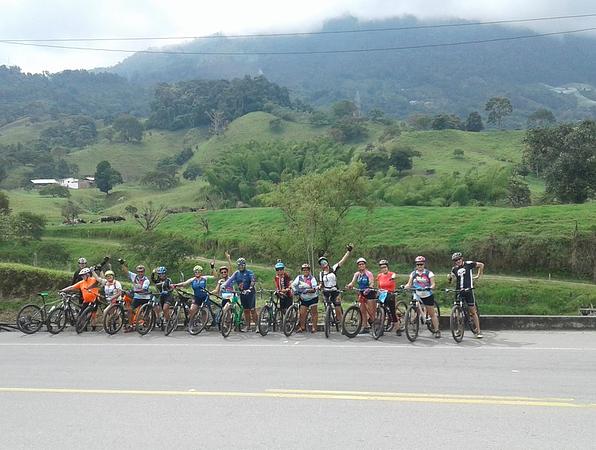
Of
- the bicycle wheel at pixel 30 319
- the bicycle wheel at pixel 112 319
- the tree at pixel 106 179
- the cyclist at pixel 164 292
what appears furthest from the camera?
the tree at pixel 106 179

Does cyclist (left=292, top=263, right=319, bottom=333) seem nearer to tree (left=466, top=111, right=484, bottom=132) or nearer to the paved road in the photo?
the paved road

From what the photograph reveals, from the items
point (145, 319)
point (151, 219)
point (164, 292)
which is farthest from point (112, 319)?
point (151, 219)

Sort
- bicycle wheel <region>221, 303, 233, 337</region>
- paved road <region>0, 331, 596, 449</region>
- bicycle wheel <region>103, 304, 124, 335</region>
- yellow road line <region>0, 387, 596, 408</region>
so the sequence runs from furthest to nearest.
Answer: bicycle wheel <region>103, 304, 124, 335</region>, bicycle wheel <region>221, 303, 233, 337</region>, yellow road line <region>0, 387, 596, 408</region>, paved road <region>0, 331, 596, 449</region>

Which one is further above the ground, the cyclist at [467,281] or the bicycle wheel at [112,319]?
the cyclist at [467,281]

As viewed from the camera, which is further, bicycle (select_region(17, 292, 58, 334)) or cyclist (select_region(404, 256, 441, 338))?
bicycle (select_region(17, 292, 58, 334))

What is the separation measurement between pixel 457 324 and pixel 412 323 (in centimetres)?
88

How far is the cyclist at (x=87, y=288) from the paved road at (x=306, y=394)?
2125 mm

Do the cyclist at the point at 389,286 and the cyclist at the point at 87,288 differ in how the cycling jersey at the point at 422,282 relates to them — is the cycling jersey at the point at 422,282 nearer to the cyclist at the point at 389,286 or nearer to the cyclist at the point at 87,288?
the cyclist at the point at 389,286

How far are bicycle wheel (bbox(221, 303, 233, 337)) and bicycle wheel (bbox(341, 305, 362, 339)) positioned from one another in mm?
2507

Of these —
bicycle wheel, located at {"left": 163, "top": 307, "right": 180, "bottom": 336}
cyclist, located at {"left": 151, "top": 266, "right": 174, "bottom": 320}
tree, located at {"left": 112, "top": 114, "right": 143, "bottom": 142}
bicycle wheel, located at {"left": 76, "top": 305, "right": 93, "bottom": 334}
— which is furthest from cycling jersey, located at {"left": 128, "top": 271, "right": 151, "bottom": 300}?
tree, located at {"left": 112, "top": 114, "right": 143, "bottom": 142}

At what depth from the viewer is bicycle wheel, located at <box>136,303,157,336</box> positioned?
13656 millimetres

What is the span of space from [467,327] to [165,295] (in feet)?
22.8

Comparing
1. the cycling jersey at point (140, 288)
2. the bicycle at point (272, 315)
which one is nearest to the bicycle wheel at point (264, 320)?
the bicycle at point (272, 315)

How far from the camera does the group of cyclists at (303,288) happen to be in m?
12.3
